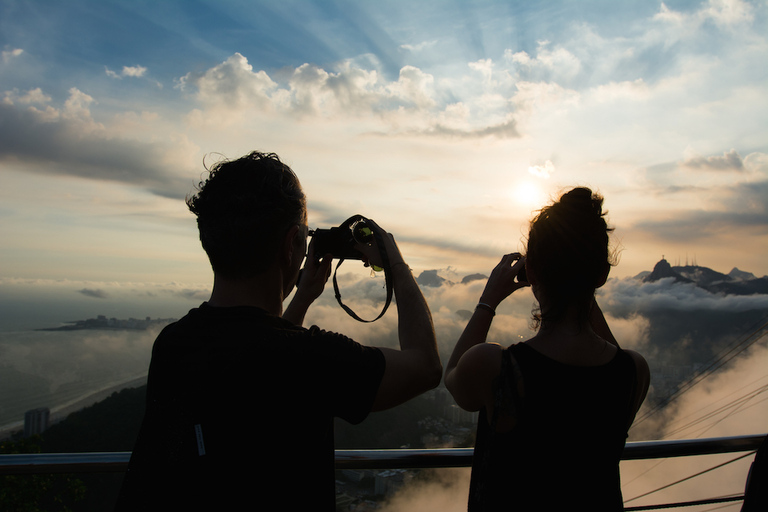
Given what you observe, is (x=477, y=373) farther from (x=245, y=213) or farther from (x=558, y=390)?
(x=245, y=213)

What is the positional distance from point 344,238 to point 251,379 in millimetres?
825

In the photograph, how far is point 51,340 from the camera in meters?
100

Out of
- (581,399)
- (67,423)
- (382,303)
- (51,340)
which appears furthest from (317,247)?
(51,340)

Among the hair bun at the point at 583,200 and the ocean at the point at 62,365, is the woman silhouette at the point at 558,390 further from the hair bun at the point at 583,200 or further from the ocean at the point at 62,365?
the ocean at the point at 62,365

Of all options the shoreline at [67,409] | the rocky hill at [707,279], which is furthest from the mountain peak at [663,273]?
the shoreline at [67,409]

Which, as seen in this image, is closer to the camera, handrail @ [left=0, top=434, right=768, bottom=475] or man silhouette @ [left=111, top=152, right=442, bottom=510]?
man silhouette @ [left=111, top=152, right=442, bottom=510]

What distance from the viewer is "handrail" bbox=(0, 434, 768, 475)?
70.3 inches

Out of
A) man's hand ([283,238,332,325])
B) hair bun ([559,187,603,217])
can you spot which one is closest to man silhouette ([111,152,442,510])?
man's hand ([283,238,332,325])

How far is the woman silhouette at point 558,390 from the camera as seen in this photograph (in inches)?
56.9

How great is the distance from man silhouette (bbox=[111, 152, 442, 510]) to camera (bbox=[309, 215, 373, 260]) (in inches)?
17.2

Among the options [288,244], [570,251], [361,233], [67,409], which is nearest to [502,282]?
[570,251]

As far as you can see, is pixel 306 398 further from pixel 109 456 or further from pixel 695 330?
pixel 695 330

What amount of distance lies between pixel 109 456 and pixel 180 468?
956 millimetres

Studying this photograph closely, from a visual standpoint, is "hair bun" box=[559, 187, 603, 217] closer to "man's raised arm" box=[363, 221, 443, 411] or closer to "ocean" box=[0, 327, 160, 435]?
"man's raised arm" box=[363, 221, 443, 411]
